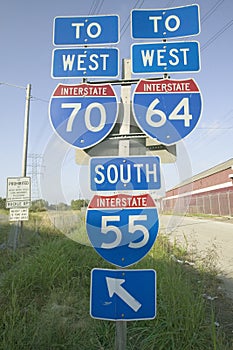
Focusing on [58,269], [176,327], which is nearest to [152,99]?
[176,327]

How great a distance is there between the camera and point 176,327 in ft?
7.65

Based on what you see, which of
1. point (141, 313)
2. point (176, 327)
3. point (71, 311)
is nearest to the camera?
point (141, 313)

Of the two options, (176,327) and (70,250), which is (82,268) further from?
(176,327)

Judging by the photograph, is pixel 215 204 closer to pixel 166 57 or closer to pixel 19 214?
pixel 19 214

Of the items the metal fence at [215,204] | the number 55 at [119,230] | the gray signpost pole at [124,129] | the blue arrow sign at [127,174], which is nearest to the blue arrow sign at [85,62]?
the gray signpost pole at [124,129]

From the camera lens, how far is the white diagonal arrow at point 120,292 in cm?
165

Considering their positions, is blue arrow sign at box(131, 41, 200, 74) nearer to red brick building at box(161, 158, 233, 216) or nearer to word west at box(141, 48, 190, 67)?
word west at box(141, 48, 190, 67)

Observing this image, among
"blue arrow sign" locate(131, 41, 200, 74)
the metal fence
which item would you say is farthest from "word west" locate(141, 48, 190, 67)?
the metal fence

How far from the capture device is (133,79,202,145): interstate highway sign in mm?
1731

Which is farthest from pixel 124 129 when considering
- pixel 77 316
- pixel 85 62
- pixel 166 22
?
pixel 77 316

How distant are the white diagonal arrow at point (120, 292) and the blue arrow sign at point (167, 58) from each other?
1.28 meters

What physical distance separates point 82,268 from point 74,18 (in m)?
3.01

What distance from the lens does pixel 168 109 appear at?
175 centimetres

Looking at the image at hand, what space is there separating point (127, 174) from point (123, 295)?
0.69 metres
